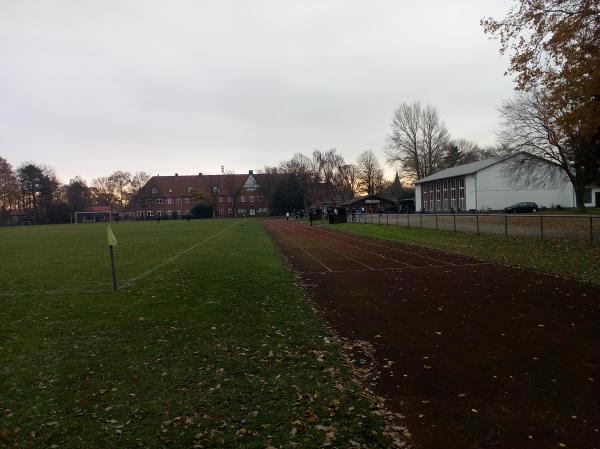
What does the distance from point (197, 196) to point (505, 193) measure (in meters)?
79.6

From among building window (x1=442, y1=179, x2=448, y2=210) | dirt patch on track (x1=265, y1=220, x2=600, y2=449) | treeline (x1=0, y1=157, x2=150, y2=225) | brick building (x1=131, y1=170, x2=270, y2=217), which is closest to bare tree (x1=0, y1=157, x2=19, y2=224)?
treeline (x1=0, y1=157, x2=150, y2=225)

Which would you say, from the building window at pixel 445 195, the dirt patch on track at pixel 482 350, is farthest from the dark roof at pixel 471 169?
the dirt patch on track at pixel 482 350

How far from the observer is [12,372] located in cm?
584

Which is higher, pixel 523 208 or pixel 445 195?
pixel 445 195

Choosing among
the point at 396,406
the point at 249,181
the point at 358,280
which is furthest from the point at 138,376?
the point at 249,181

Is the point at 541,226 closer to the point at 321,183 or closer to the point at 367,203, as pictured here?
the point at 367,203

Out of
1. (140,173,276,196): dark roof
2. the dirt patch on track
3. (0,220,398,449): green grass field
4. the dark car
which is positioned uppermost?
(140,173,276,196): dark roof

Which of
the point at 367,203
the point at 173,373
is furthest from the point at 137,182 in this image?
the point at 173,373

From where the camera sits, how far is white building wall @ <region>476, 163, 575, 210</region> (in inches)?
2522

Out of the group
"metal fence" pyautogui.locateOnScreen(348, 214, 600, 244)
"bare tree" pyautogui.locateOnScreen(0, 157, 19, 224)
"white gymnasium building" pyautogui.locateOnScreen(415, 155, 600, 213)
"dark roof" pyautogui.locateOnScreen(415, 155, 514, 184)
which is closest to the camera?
"metal fence" pyautogui.locateOnScreen(348, 214, 600, 244)

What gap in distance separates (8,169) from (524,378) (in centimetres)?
11864

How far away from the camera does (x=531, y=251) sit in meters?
17.4

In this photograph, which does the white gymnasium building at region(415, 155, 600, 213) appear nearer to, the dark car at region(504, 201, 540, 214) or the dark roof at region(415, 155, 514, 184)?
the dark roof at region(415, 155, 514, 184)

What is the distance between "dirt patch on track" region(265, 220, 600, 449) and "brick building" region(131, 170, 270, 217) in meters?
113
